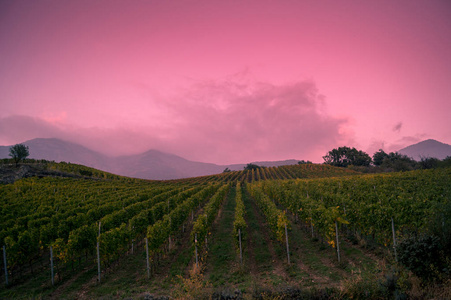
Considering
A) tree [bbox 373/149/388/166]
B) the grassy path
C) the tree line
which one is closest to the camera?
the grassy path

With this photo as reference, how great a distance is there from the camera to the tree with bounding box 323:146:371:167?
4119 inches

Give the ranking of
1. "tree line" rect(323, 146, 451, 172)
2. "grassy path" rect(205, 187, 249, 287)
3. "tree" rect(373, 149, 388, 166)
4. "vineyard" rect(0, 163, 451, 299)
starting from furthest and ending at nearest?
1. "tree" rect(373, 149, 388, 166)
2. "tree line" rect(323, 146, 451, 172)
3. "grassy path" rect(205, 187, 249, 287)
4. "vineyard" rect(0, 163, 451, 299)

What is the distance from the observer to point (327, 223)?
1203cm

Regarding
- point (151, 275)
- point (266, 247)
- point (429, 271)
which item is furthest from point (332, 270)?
point (151, 275)

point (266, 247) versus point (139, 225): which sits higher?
point (139, 225)

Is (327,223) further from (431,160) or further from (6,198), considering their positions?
(431,160)

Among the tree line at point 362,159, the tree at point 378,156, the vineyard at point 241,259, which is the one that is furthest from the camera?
the tree at point 378,156

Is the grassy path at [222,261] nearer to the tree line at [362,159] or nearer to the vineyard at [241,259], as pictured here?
the vineyard at [241,259]

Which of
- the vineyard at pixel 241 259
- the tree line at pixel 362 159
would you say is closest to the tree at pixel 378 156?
the tree line at pixel 362 159

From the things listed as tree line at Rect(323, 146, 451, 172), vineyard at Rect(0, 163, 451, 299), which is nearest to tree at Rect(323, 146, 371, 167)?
tree line at Rect(323, 146, 451, 172)

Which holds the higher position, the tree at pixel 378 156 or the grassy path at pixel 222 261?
the tree at pixel 378 156

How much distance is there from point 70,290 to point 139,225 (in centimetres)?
619

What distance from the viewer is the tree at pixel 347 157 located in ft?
343

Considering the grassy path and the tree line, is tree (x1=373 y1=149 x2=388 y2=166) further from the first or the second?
the grassy path
